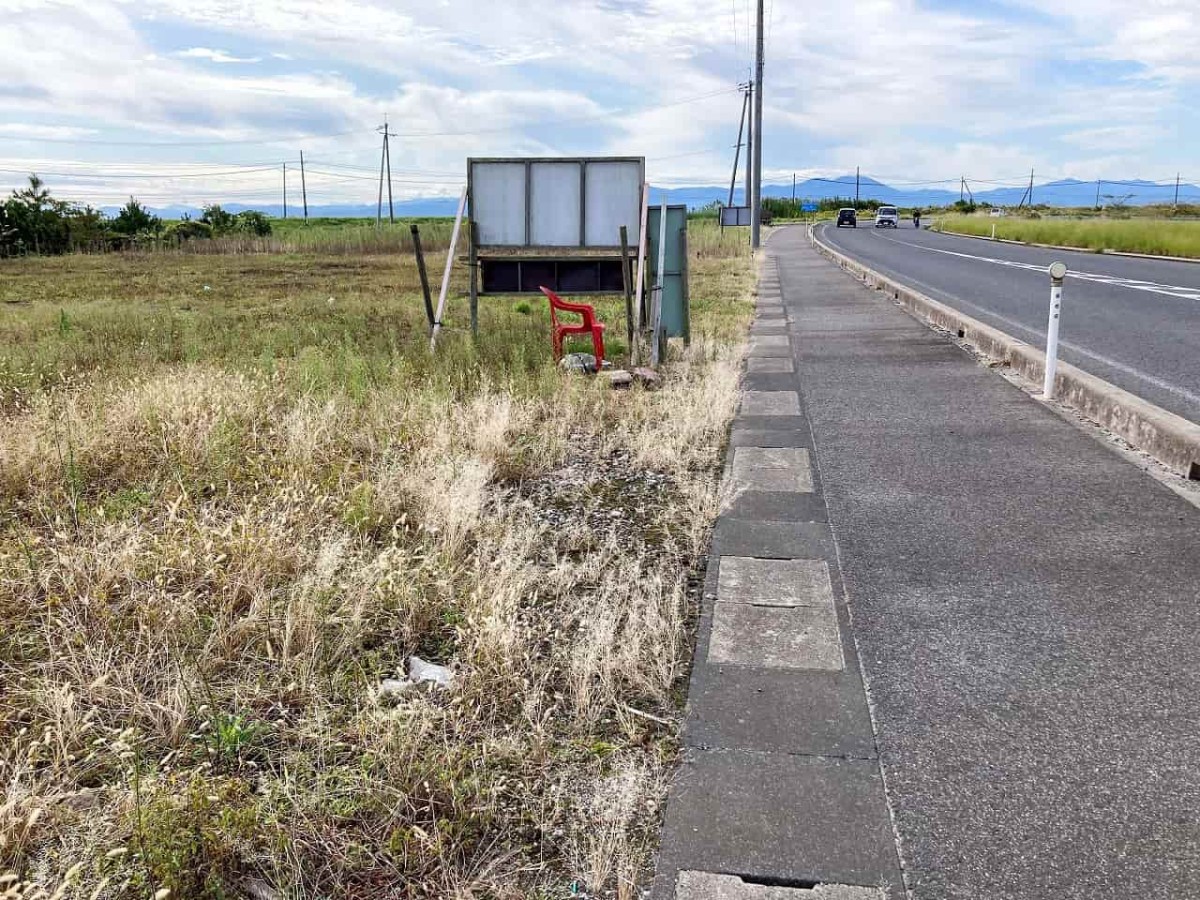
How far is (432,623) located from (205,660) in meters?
0.81

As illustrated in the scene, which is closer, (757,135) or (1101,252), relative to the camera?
(1101,252)

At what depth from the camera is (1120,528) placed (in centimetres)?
440

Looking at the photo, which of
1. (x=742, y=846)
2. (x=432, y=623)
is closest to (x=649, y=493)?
(x=432, y=623)

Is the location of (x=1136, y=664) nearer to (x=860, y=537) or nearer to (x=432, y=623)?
(x=860, y=537)

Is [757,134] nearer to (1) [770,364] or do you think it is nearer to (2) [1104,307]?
(2) [1104,307]

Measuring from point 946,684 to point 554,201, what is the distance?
8.57 meters

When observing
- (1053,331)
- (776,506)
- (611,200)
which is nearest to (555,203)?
(611,200)

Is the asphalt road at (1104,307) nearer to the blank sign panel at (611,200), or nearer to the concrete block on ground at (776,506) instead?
the concrete block on ground at (776,506)

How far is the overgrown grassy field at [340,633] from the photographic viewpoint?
2230 millimetres

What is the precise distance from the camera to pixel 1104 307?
13070 millimetres

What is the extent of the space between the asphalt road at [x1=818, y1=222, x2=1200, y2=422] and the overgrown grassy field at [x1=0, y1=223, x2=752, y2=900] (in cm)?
404

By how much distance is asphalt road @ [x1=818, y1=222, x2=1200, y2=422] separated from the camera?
823 centimetres

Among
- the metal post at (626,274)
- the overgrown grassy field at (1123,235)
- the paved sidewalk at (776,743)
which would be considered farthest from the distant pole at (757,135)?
the paved sidewalk at (776,743)

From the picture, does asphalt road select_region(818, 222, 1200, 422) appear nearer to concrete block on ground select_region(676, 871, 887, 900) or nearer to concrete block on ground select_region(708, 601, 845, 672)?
concrete block on ground select_region(708, 601, 845, 672)
